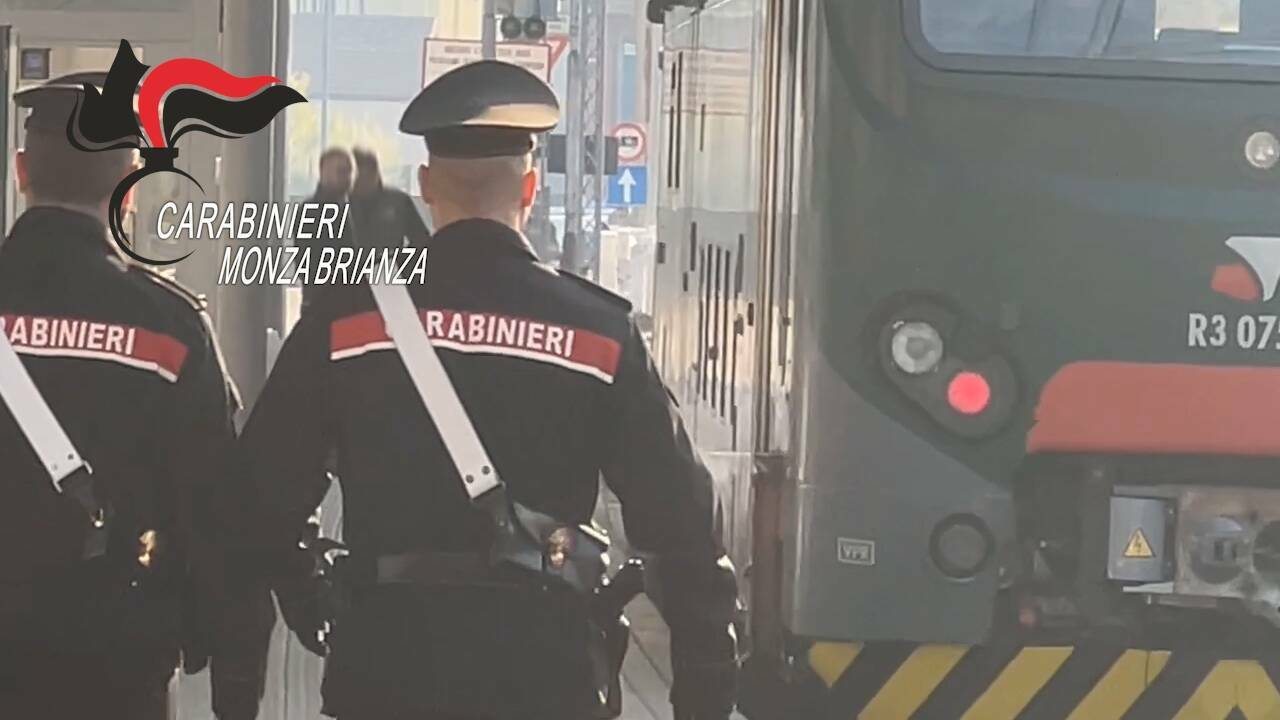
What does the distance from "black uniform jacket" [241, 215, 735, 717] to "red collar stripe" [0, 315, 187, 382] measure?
0.32m

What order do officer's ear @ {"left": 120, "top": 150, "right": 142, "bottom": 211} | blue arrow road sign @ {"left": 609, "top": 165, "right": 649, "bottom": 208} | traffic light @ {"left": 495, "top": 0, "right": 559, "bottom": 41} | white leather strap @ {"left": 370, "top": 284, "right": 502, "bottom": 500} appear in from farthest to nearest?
blue arrow road sign @ {"left": 609, "top": 165, "right": 649, "bottom": 208}
traffic light @ {"left": 495, "top": 0, "right": 559, "bottom": 41}
officer's ear @ {"left": 120, "top": 150, "right": 142, "bottom": 211}
white leather strap @ {"left": 370, "top": 284, "right": 502, "bottom": 500}

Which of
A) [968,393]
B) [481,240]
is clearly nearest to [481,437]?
[481,240]

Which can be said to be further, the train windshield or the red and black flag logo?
the red and black flag logo

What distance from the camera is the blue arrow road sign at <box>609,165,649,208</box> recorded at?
696 cm

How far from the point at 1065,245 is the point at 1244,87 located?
53 centimetres

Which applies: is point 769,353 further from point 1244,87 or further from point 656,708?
point 656,708

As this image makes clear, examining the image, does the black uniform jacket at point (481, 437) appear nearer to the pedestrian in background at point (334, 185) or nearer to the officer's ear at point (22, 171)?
the officer's ear at point (22, 171)

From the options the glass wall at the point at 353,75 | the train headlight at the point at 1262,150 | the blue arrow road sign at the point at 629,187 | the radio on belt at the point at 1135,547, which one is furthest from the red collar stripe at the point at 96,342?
the blue arrow road sign at the point at 629,187

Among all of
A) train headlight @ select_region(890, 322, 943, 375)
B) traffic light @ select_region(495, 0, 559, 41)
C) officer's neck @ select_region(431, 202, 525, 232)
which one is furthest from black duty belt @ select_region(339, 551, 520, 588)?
traffic light @ select_region(495, 0, 559, 41)

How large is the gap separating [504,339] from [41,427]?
0.88m

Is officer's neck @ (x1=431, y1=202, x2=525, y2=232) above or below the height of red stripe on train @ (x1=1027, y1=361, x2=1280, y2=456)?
above

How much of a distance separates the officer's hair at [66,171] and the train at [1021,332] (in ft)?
4.79

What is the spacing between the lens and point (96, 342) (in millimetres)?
3521

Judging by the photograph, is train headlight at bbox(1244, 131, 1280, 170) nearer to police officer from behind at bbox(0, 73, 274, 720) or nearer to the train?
the train
